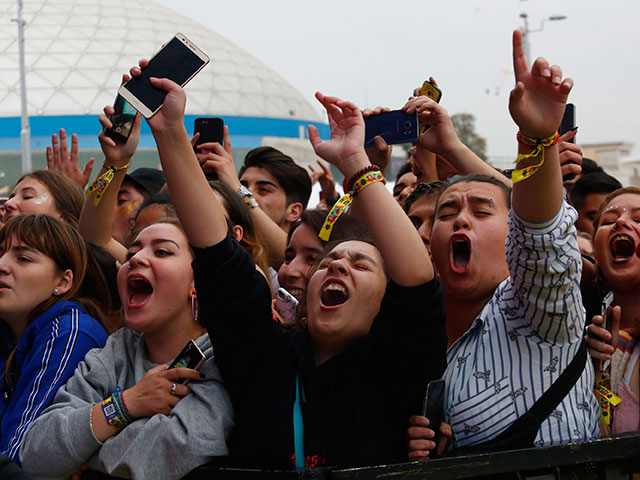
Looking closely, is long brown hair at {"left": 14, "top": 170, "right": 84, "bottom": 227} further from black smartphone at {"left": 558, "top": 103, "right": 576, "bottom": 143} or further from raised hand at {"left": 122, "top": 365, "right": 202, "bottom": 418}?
black smartphone at {"left": 558, "top": 103, "right": 576, "bottom": 143}

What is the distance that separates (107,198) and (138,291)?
0.96 m

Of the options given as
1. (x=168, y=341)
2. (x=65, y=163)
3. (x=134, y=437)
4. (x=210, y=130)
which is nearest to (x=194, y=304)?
(x=168, y=341)

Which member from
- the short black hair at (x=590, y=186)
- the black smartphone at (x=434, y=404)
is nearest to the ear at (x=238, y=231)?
the black smartphone at (x=434, y=404)

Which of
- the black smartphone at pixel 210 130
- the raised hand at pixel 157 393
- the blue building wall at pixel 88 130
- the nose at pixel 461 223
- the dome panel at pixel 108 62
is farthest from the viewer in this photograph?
the dome panel at pixel 108 62

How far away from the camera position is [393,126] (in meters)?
2.82

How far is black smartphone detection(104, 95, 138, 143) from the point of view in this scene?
10.0 feet

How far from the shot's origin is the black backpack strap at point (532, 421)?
82.7 inches

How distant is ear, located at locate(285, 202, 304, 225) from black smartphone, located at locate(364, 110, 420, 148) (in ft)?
6.27

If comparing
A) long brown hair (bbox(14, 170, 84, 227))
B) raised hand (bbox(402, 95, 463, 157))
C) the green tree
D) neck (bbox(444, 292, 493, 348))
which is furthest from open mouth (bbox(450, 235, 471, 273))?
the green tree

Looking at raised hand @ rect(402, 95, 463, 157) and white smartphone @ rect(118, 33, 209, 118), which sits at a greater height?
white smartphone @ rect(118, 33, 209, 118)

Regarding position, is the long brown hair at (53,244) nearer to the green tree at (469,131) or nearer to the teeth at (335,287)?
the teeth at (335,287)

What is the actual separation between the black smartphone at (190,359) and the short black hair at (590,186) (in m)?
3.32

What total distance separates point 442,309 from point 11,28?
4326 cm

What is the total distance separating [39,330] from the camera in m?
2.93
